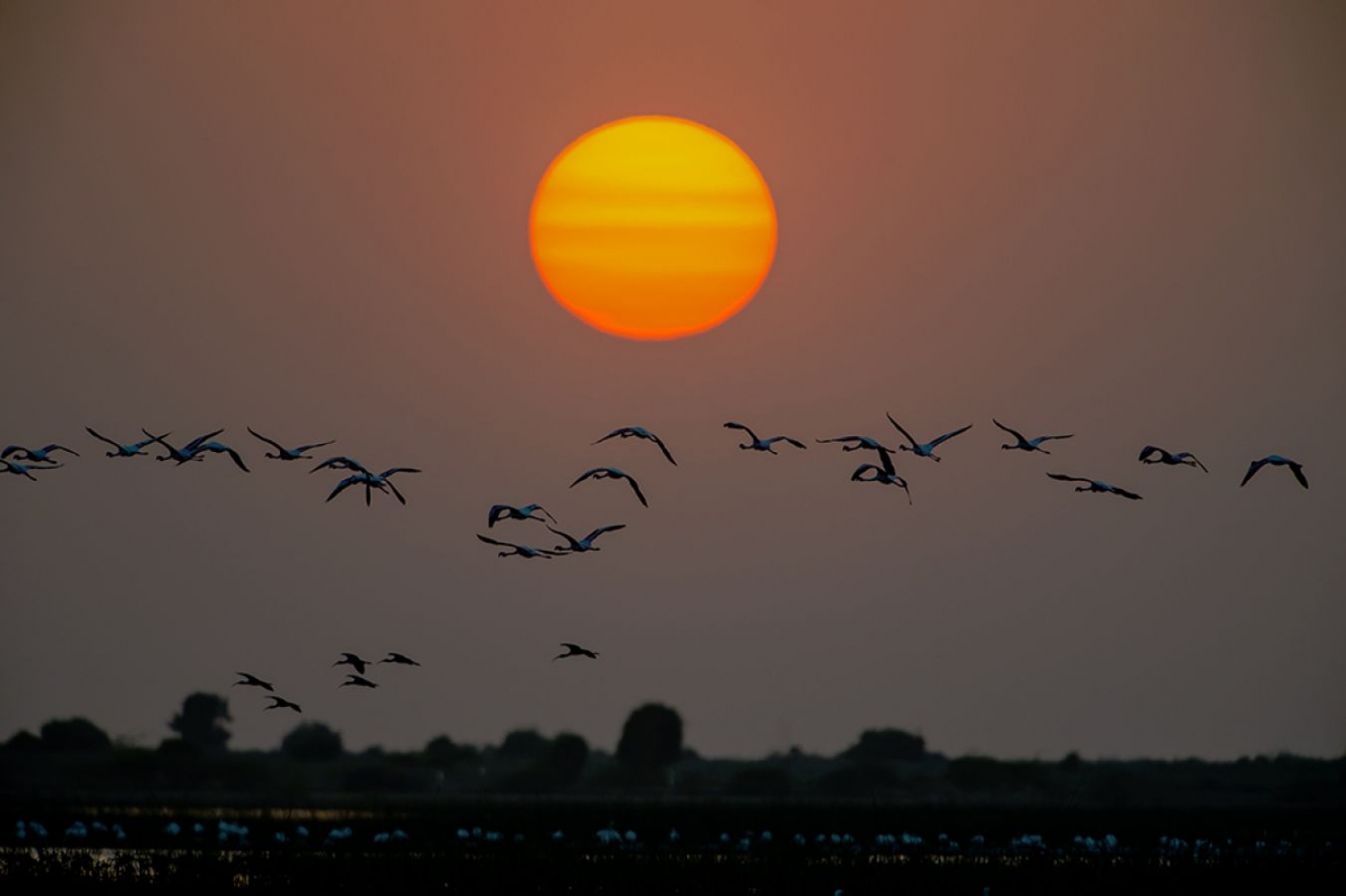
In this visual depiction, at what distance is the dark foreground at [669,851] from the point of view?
56875mm

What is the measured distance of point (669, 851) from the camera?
69062 mm

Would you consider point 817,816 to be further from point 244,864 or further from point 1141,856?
point 244,864

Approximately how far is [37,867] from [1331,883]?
3345 centimetres

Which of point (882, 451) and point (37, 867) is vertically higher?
point (882, 451)

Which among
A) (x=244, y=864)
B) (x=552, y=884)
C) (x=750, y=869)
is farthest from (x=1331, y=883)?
(x=244, y=864)

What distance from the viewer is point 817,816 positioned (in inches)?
3615

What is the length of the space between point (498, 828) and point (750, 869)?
22.4 metres

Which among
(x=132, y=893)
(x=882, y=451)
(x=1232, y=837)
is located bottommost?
(x=132, y=893)

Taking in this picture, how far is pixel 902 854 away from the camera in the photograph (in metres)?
70.1

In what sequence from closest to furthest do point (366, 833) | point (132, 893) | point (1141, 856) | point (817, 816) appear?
point (132, 893) < point (1141, 856) < point (366, 833) < point (817, 816)

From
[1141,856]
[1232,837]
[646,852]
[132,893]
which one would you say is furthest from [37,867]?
[1232,837]

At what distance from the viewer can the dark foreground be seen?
56875 millimetres

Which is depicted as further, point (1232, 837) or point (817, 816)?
point (817, 816)

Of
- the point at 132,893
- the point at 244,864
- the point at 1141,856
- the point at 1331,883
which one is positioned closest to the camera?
the point at 132,893
